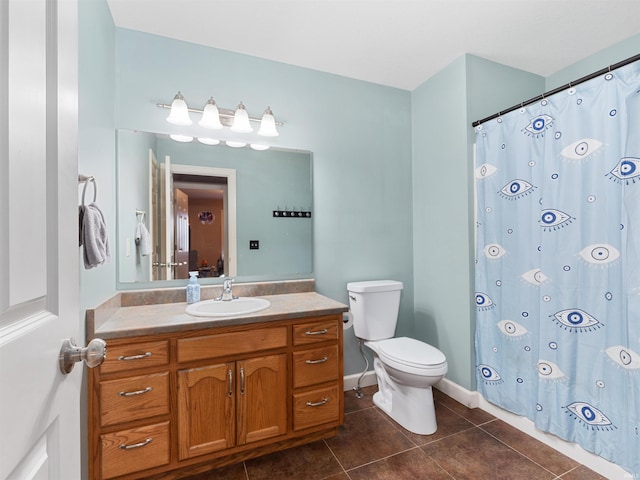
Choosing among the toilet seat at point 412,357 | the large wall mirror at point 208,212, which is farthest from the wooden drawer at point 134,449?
the toilet seat at point 412,357

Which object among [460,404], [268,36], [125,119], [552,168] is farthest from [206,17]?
[460,404]

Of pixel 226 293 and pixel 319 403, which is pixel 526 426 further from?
pixel 226 293

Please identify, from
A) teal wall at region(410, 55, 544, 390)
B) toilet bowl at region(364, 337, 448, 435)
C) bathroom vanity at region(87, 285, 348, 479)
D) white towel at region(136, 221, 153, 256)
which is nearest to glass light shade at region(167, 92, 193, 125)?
white towel at region(136, 221, 153, 256)

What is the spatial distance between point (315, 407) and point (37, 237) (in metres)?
1.62

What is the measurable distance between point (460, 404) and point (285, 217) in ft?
5.97

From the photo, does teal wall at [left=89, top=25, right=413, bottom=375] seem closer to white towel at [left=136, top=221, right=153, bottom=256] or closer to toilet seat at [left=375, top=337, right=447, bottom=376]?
white towel at [left=136, top=221, right=153, bottom=256]

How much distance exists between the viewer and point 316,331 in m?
1.76

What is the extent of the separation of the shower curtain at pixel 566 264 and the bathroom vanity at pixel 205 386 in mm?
1091

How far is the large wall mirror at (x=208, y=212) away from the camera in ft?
6.26

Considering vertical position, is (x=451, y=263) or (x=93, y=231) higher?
(x=93, y=231)

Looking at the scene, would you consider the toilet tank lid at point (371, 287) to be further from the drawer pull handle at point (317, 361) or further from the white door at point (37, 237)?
the white door at point (37, 237)

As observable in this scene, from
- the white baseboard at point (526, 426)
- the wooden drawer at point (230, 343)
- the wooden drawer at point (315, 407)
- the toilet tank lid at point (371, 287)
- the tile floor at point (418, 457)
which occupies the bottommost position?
the tile floor at point (418, 457)

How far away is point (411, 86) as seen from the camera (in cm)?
267

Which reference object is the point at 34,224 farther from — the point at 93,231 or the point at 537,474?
the point at 537,474
